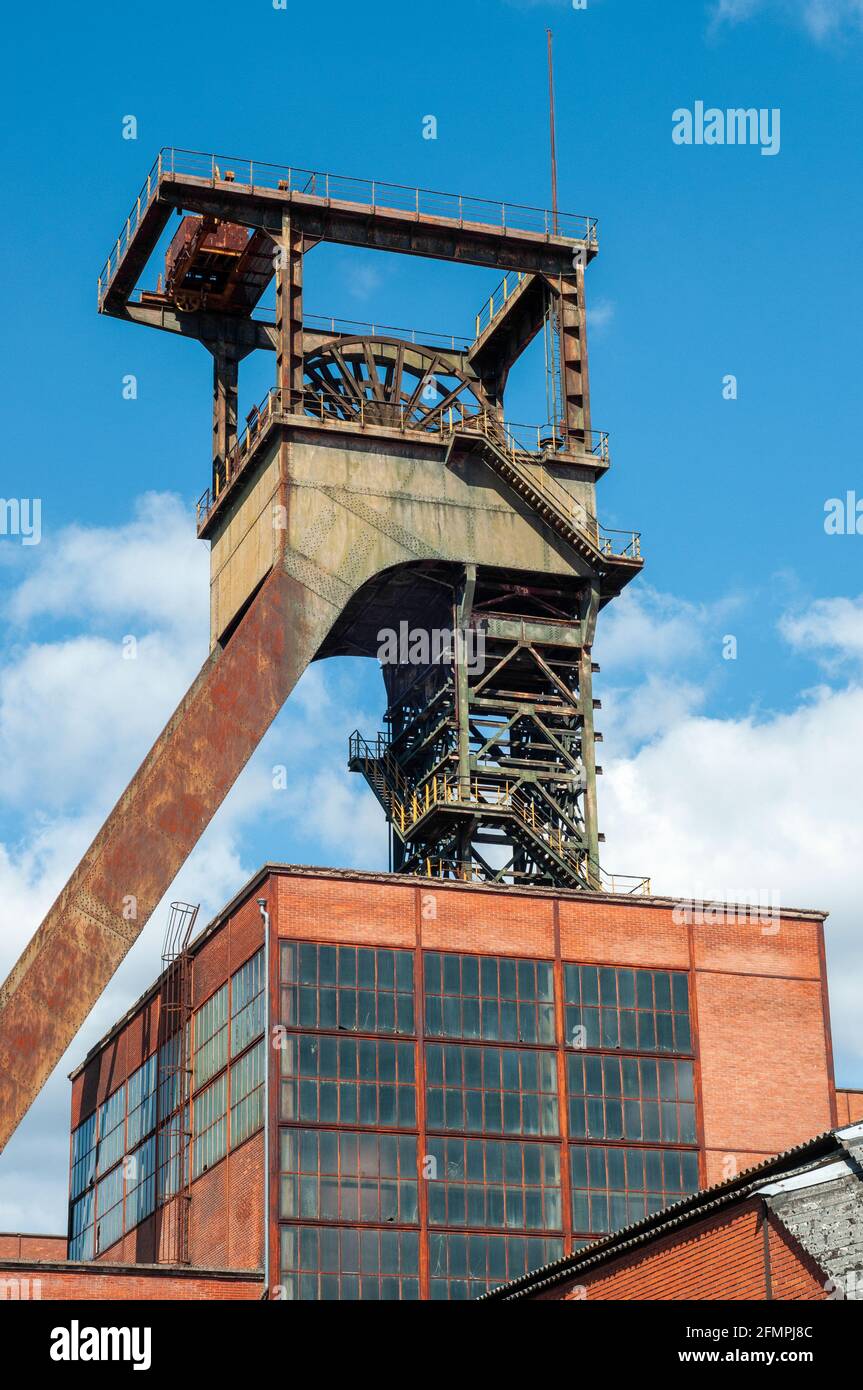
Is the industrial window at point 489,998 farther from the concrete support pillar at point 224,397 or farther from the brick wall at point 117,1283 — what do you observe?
the concrete support pillar at point 224,397

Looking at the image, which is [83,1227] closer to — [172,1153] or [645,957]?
[172,1153]

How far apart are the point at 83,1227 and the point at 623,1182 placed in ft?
55.9

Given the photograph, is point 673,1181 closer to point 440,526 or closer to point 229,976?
point 229,976

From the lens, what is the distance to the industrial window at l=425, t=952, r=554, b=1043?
149 feet

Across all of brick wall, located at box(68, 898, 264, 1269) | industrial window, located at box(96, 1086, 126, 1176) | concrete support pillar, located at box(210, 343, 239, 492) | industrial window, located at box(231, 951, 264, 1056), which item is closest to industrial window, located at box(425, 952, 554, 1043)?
industrial window, located at box(231, 951, 264, 1056)

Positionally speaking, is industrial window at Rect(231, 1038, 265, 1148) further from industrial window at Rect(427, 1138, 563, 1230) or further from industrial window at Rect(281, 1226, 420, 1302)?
industrial window at Rect(427, 1138, 563, 1230)

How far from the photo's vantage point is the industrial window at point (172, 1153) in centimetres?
4778

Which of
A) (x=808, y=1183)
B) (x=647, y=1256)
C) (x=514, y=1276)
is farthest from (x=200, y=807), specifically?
(x=808, y=1183)

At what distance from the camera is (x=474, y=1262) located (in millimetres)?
43500

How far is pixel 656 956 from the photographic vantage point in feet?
156

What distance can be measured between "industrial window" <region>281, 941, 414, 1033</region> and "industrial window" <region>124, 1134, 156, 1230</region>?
25.7 feet

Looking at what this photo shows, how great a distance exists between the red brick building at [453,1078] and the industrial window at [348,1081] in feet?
0.15

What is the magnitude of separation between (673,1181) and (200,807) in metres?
13.1

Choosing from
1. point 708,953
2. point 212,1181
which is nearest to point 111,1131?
point 212,1181
